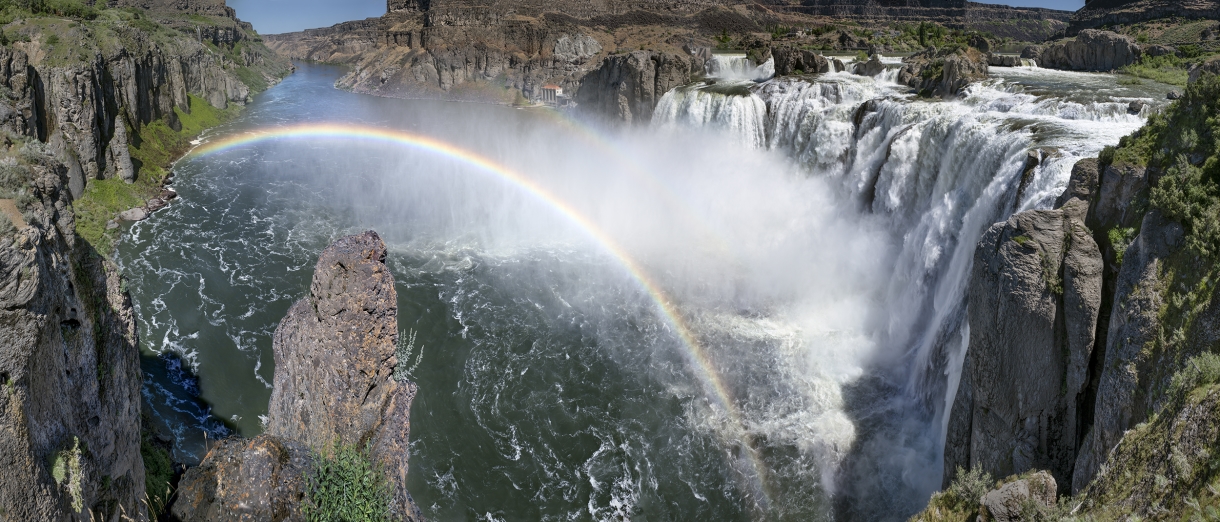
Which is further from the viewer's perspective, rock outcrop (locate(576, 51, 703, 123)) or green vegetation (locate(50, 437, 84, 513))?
rock outcrop (locate(576, 51, 703, 123))

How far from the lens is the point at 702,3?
131m

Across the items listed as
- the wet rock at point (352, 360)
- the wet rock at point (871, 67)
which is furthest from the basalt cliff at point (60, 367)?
the wet rock at point (871, 67)

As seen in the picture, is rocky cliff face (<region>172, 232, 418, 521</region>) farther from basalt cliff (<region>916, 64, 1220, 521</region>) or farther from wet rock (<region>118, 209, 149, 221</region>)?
wet rock (<region>118, 209, 149, 221</region>)

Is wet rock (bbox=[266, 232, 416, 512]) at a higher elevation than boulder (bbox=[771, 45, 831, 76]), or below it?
below

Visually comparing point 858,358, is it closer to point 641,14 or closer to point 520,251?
point 520,251

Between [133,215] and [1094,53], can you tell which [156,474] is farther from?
[1094,53]

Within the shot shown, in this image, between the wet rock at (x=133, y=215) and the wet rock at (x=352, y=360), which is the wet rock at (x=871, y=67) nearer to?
the wet rock at (x=352, y=360)

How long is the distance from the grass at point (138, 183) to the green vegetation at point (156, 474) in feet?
76.6

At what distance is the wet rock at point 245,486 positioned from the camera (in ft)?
24.9

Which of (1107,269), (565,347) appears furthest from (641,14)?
(1107,269)

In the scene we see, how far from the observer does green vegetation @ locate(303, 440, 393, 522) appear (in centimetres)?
786

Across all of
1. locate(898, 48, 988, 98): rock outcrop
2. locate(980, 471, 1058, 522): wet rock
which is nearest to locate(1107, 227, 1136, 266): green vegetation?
locate(980, 471, 1058, 522): wet rock

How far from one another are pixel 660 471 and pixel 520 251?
18.0 m

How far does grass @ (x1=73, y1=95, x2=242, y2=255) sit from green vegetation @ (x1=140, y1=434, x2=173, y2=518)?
76.6 feet
